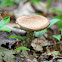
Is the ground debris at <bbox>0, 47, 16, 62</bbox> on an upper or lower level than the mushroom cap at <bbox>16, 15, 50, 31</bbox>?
lower

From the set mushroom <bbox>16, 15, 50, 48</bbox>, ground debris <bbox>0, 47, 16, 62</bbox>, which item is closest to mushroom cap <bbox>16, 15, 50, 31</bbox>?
mushroom <bbox>16, 15, 50, 48</bbox>

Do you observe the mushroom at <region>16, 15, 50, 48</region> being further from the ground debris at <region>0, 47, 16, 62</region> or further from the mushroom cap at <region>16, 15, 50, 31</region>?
the ground debris at <region>0, 47, 16, 62</region>

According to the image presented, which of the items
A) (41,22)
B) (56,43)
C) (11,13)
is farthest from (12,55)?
(11,13)

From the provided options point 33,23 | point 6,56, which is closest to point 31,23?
point 33,23

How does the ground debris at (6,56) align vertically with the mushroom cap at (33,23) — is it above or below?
below

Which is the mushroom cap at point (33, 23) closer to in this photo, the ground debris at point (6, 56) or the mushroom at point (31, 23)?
the mushroom at point (31, 23)

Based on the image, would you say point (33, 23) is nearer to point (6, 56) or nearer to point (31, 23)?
point (31, 23)

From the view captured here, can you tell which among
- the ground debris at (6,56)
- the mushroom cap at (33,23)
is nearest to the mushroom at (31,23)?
the mushroom cap at (33,23)

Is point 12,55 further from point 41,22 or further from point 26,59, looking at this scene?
point 41,22

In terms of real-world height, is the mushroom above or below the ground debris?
above
